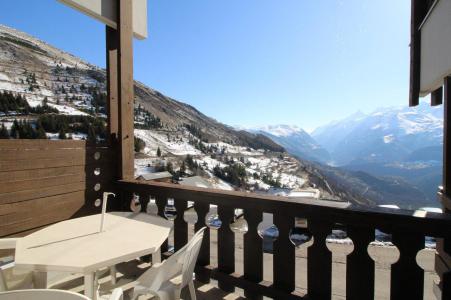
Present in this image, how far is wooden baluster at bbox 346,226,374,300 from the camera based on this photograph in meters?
1.31

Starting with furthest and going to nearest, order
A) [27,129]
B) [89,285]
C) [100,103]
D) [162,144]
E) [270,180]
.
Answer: [270,180], [162,144], [100,103], [27,129], [89,285]

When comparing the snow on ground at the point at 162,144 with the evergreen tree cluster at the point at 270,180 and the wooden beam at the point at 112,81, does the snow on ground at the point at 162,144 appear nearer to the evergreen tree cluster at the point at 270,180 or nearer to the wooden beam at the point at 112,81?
the evergreen tree cluster at the point at 270,180

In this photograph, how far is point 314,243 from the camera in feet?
4.70

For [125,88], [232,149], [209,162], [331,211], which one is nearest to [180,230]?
[331,211]

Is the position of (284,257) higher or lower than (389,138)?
lower

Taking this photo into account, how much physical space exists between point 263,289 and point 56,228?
1.23 meters

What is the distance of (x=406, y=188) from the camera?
8738 centimetres

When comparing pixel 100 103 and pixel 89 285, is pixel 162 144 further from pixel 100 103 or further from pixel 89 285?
pixel 89 285

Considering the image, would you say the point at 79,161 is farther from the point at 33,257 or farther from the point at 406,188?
the point at 406,188

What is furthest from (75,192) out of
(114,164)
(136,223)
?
(136,223)

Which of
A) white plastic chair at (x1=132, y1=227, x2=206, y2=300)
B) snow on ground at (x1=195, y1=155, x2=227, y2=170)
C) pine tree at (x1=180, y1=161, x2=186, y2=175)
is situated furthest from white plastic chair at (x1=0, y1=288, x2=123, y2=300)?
snow on ground at (x1=195, y1=155, x2=227, y2=170)

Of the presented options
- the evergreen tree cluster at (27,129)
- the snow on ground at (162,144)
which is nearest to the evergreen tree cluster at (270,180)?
the snow on ground at (162,144)

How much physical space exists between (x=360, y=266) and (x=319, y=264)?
20 centimetres

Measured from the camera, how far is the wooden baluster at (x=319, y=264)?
142cm
